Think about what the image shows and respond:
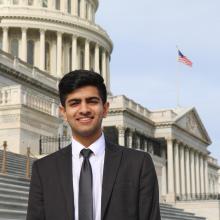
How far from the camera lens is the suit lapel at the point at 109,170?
137 inches

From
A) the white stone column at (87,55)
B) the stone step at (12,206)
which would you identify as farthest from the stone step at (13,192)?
the white stone column at (87,55)

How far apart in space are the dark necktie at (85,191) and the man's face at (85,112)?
139 mm

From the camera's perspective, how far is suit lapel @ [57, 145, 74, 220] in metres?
3.45

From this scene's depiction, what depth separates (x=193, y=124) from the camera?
75438 mm

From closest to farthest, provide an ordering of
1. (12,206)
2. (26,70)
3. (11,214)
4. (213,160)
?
(11,214)
(12,206)
(26,70)
(213,160)

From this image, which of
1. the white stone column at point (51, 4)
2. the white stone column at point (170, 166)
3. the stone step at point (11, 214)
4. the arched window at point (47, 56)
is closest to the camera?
the stone step at point (11, 214)

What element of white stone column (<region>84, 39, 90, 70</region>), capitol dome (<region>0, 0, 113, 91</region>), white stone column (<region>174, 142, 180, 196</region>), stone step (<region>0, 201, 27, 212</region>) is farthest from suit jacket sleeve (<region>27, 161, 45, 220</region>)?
white stone column (<region>84, 39, 90, 70</region>)

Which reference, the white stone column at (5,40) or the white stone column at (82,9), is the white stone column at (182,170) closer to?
the white stone column at (5,40)

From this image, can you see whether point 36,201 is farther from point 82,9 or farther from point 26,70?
point 82,9

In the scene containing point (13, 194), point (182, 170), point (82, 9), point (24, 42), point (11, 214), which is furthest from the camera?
point (82, 9)

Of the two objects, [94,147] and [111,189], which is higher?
[94,147]

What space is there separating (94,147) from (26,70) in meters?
49.1

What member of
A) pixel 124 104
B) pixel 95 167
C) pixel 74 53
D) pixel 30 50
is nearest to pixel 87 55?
pixel 74 53

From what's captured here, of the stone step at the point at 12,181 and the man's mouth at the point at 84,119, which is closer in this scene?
the man's mouth at the point at 84,119
